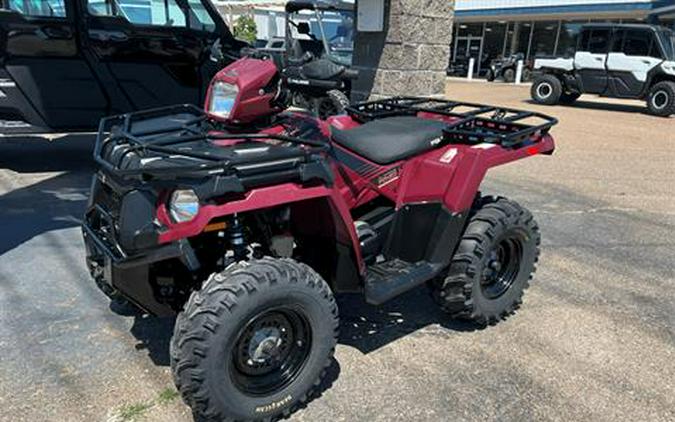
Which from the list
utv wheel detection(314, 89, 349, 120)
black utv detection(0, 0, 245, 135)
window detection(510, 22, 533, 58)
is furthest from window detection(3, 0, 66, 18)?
window detection(510, 22, 533, 58)

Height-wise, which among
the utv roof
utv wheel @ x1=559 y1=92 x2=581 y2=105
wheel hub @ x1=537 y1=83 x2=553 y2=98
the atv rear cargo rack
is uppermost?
the utv roof

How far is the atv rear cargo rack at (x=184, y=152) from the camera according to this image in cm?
221

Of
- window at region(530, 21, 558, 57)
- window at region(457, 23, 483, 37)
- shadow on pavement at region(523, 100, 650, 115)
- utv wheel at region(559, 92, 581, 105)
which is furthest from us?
window at region(457, 23, 483, 37)

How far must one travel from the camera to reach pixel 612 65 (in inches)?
569

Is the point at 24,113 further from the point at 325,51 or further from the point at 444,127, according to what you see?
the point at 325,51

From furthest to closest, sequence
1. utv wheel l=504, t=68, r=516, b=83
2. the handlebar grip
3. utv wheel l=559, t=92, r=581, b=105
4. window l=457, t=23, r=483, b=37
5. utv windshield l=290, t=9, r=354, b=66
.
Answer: window l=457, t=23, r=483, b=37 → utv wheel l=504, t=68, r=516, b=83 → utv wheel l=559, t=92, r=581, b=105 → utv windshield l=290, t=9, r=354, b=66 → the handlebar grip

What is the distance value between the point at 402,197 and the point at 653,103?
44.2ft

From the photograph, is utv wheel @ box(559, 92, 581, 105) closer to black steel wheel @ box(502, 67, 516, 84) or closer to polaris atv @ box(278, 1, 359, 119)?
polaris atv @ box(278, 1, 359, 119)

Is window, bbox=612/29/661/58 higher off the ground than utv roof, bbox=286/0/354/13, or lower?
lower

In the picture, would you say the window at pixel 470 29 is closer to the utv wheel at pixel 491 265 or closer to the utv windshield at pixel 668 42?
the utv windshield at pixel 668 42

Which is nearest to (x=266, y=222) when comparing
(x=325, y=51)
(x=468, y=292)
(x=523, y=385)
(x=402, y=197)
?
(x=402, y=197)

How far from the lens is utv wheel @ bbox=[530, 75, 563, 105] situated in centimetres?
1558

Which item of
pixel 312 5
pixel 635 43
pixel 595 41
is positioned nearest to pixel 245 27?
pixel 312 5

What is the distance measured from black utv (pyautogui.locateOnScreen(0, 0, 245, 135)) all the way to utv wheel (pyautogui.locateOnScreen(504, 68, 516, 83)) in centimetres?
2101
